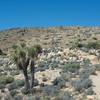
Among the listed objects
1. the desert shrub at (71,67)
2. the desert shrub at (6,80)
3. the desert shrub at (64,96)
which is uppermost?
the desert shrub at (71,67)

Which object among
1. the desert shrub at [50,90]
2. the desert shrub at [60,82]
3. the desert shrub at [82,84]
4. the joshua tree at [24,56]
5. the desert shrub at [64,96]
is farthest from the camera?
the desert shrub at [60,82]

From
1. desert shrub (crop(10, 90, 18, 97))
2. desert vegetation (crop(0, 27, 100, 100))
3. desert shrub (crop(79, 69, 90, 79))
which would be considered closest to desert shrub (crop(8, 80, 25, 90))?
desert vegetation (crop(0, 27, 100, 100))

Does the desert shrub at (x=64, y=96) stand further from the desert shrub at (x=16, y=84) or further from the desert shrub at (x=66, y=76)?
the desert shrub at (x=16, y=84)

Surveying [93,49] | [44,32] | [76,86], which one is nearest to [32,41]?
[44,32]

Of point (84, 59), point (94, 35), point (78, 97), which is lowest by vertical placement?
point (78, 97)

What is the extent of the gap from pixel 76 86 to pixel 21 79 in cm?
915

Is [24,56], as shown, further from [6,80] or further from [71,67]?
[71,67]

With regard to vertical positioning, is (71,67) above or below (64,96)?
above

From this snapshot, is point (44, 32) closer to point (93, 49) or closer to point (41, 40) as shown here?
point (41, 40)

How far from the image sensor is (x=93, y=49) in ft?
187

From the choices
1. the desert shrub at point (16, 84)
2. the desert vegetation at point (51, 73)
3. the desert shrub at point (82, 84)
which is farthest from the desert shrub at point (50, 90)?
the desert shrub at point (16, 84)

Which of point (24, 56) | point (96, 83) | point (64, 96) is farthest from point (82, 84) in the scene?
point (24, 56)

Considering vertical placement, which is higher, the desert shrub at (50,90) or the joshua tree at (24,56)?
the joshua tree at (24,56)

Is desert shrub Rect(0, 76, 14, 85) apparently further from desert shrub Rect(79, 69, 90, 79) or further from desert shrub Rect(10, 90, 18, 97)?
desert shrub Rect(79, 69, 90, 79)
